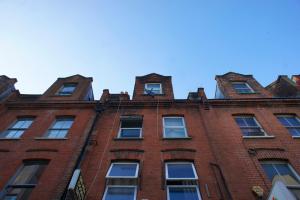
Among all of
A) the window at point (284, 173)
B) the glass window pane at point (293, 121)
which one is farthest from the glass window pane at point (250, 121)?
the window at point (284, 173)

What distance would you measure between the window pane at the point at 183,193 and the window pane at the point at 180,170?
612 mm

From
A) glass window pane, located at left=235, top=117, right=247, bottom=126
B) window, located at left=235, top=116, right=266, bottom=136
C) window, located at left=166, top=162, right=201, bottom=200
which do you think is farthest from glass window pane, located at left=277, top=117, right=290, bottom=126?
window, located at left=166, top=162, right=201, bottom=200

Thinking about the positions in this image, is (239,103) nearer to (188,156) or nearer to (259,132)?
(259,132)

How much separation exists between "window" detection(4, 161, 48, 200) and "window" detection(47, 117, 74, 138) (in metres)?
1.91

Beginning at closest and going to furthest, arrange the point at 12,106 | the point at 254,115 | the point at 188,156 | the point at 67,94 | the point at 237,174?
the point at 237,174 < the point at 188,156 < the point at 254,115 < the point at 12,106 < the point at 67,94

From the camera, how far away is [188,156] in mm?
10383

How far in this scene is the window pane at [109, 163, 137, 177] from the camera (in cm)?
979

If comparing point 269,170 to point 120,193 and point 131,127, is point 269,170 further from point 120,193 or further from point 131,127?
point 131,127

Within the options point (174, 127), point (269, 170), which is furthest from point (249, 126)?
point (174, 127)

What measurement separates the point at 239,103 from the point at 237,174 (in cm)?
561

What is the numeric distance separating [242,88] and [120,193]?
11.3 meters

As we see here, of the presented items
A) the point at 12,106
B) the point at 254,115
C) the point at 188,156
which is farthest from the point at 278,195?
the point at 12,106

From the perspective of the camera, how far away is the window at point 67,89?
1605cm

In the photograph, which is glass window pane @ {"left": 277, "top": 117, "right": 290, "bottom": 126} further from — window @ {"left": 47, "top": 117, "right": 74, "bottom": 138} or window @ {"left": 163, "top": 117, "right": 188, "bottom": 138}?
window @ {"left": 47, "top": 117, "right": 74, "bottom": 138}
